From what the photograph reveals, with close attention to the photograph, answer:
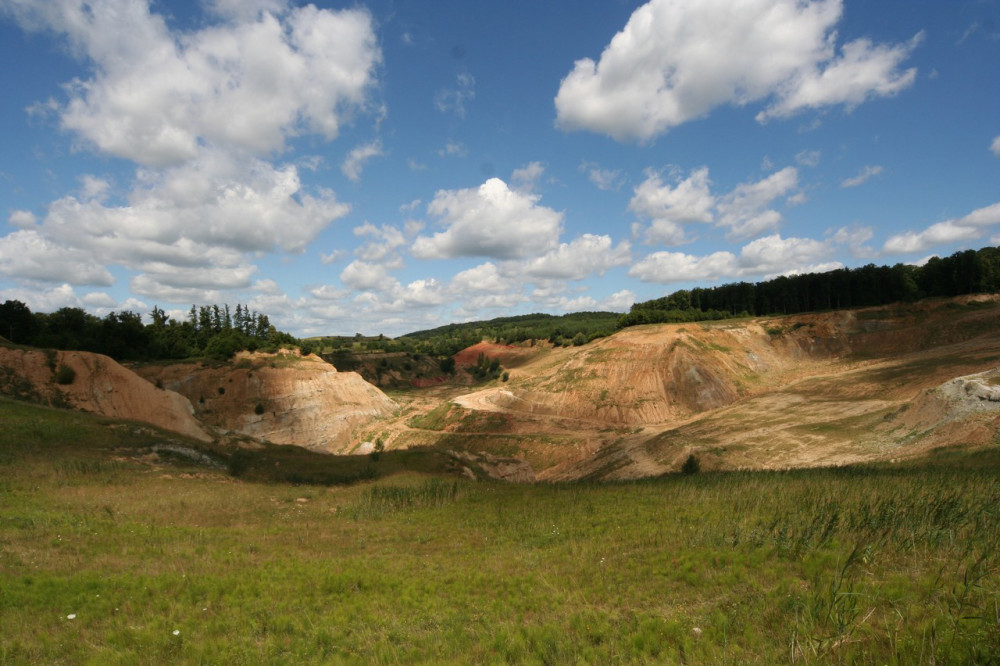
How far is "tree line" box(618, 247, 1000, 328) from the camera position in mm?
75938

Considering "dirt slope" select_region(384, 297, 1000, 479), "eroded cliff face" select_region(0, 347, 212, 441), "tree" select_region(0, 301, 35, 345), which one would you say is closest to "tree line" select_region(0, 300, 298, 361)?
"tree" select_region(0, 301, 35, 345)

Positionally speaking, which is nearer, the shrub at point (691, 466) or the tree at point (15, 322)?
the shrub at point (691, 466)

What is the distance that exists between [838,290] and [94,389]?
119m

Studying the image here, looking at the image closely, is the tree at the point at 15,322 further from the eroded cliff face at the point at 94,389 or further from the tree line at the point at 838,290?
the tree line at the point at 838,290

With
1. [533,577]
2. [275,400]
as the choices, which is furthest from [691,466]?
[275,400]

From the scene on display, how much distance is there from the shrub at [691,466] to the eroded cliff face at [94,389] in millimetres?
42496

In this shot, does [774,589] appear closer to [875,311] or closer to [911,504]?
[911,504]

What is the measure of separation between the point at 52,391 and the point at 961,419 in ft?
241

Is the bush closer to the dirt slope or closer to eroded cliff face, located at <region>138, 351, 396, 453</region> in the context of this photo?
eroded cliff face, located at <region>138, 351, 396, 453</region>

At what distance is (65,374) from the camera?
46.4 meters

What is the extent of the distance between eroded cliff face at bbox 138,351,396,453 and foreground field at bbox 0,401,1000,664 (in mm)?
50084

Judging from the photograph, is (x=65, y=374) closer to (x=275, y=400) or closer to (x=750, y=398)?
(x=275, y=400)

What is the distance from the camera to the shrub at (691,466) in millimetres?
34562

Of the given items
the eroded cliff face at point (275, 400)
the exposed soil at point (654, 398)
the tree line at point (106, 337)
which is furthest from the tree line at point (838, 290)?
the tree line at point (106, 337)
